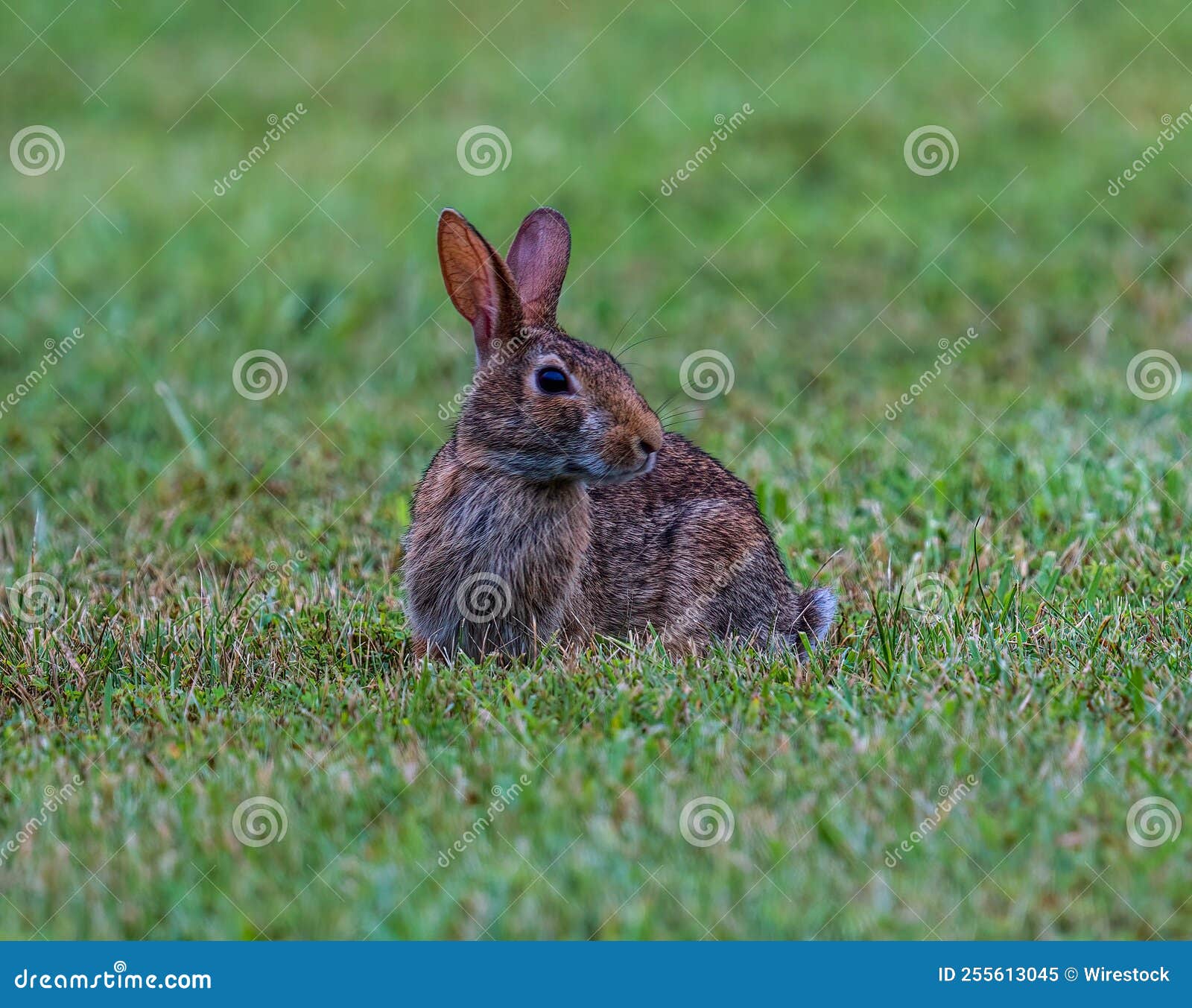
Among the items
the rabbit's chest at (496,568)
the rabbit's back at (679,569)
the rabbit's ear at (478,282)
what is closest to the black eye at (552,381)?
the rabbit's ear at (478,282)

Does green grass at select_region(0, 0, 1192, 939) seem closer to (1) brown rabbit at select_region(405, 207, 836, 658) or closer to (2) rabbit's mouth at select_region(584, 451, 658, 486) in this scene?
(1) brown rabbit at select_region(405, 207, 836, 658)

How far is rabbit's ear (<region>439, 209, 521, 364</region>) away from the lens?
170 inches

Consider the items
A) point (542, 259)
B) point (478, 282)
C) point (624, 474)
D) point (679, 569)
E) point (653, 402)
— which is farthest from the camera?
point (653, 402)

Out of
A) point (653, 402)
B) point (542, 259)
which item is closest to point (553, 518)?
point (542, 259)

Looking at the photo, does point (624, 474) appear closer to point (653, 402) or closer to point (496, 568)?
point (496, 568)

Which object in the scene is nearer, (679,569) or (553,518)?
(553,518)

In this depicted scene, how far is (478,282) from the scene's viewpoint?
4457 millimetres

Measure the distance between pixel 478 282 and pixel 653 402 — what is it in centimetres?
358

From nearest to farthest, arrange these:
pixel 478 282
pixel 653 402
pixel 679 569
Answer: pixel 478 282, pixel 679 569, pixel 653 402

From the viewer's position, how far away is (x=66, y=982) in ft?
10.0

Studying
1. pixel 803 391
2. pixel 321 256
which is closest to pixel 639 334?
pixel 803 391

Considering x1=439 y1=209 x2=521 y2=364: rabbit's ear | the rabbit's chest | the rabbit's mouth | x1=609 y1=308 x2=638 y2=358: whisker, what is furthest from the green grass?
x1=439 y1=209 x2=521 y2=364: rabbit's ear

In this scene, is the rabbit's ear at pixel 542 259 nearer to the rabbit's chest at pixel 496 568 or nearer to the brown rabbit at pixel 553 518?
the brown rabbit at pixel 553 518

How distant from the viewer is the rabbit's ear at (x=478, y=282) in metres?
4.33
